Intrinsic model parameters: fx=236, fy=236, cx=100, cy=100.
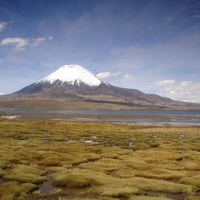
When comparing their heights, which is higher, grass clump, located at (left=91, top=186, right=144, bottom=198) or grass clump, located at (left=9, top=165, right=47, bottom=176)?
grass clump, located at (left=91, top=186, right=144, bottom=198)

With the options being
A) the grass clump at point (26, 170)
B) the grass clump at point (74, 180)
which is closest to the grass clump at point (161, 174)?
the grass clump at point (74, 180)

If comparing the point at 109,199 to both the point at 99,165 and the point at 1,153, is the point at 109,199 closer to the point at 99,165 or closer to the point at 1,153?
the point at 99,165

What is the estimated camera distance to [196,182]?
20.7 m

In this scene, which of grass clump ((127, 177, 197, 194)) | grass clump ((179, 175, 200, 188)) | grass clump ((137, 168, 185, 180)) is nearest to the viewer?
grass clump ((127, 177, 197, 194))

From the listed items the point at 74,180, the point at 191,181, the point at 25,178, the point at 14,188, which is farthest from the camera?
the point at 191,181

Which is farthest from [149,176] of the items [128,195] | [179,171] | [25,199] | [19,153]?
[19,153]

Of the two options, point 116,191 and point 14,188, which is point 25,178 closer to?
point 14,188

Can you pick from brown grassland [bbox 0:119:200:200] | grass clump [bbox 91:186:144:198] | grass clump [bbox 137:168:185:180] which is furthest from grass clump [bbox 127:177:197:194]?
grass clump [bbox 137:168:185:180]

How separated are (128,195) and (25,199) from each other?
7.38m

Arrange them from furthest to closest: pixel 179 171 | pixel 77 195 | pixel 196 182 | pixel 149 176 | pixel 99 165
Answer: pixel 99 165 < pixel 179 171 < pixel 149 176 < pixel 196 182 < pixel 77 195

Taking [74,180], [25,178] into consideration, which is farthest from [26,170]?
[74,180]

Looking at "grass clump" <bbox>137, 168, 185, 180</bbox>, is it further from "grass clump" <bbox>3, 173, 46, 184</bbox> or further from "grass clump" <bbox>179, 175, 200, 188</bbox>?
"grass clump" <bbox>3, 173, 46, 184</bbox>

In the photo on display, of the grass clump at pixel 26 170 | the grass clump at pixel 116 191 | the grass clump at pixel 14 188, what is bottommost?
the grass clump at pixel 26 170

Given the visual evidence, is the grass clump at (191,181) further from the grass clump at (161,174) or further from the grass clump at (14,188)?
the grass clump at (14,188)
